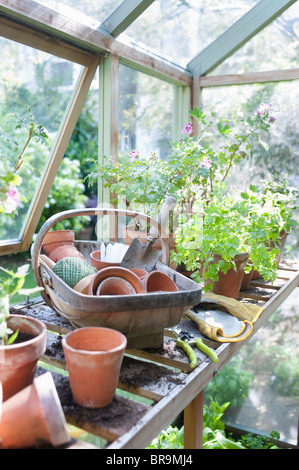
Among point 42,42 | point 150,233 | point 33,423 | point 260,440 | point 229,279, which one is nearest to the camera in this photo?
point 33,423

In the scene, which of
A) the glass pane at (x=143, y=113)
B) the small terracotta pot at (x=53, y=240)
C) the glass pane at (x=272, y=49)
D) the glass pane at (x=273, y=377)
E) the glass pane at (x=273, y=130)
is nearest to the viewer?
the small terracotta pot at (x=53, y=240)

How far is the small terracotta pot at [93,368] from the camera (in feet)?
2.61

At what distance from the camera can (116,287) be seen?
1073 mm

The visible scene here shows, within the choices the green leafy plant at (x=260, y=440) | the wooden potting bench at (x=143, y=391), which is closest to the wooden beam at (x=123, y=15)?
the wooden potting bench at (x=143, y=391)

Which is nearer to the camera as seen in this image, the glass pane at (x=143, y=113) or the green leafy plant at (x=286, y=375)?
the glass pane at (x=143, y=113)

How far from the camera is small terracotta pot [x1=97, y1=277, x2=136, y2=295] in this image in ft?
3.49

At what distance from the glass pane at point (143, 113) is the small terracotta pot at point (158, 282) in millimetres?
1539

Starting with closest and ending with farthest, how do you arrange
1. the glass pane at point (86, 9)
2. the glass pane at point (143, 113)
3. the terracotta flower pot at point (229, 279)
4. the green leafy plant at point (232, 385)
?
the terracotta flower pot at point (229, 279) → the glass pane at point (86, 9) → the glass pane at point (143, 113) → the green leafy plant at point (232, 385)

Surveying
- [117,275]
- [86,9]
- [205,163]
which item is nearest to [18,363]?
[117,275]

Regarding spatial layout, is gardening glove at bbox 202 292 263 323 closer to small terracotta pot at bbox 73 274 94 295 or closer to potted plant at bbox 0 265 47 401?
small terracotta pot at bbox 73 274 94 295

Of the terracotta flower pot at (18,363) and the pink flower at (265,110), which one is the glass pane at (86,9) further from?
the terracotta flower pot at (18,363)

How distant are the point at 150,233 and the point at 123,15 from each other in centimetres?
132

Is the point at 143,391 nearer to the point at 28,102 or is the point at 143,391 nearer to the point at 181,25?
the point at 28,102

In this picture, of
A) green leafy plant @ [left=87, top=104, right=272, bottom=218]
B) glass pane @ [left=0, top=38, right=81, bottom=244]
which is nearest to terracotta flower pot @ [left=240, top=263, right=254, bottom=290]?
green leafy plant @ [left=87, top=104, right=272, bottom=218]
